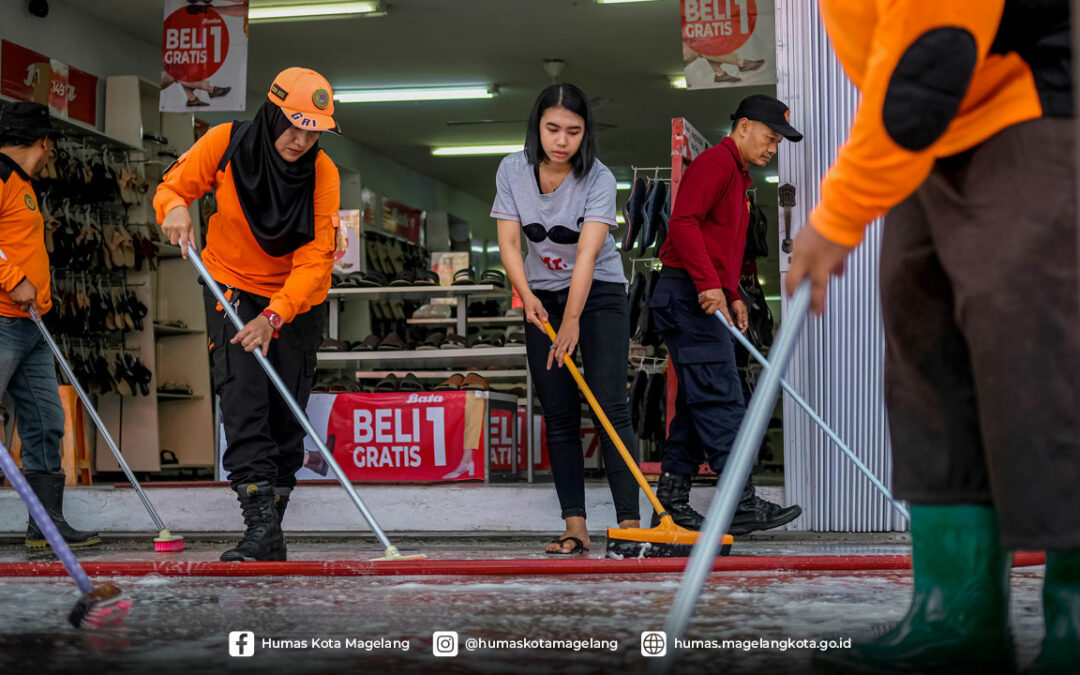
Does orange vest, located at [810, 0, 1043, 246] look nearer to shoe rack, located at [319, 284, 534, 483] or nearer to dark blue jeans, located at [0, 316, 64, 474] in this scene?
dark blue jeans, located at [0, 316, 64, 474]

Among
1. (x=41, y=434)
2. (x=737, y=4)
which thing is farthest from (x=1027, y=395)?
(x=737, y=4)

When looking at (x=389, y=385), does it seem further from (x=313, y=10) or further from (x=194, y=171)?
(x=313, y=10)

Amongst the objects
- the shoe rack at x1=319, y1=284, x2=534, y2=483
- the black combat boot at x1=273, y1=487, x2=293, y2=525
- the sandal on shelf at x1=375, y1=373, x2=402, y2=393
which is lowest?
the black combat boot at x1=273, y1=487, x2=293, y2=525

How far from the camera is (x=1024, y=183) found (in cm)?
175

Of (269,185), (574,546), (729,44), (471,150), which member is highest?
(471,150)

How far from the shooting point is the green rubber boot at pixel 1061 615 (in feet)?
5.47

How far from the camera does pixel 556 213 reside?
4.31 meters

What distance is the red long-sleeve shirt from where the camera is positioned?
4508 mm

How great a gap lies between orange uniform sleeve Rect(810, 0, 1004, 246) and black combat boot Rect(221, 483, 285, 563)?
2.60 m

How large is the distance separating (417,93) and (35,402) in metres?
7.45

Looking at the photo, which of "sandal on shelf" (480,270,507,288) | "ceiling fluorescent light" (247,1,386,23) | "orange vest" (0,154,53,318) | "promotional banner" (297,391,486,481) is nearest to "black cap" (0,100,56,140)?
"orange vest" (0,154,53,318)

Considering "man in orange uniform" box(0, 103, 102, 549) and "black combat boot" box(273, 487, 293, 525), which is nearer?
"black combat boot" box(273, 487, 293, 525)

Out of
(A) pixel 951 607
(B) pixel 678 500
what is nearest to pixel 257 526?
(B) pixel 678 500

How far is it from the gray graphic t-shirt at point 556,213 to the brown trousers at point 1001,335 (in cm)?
239
